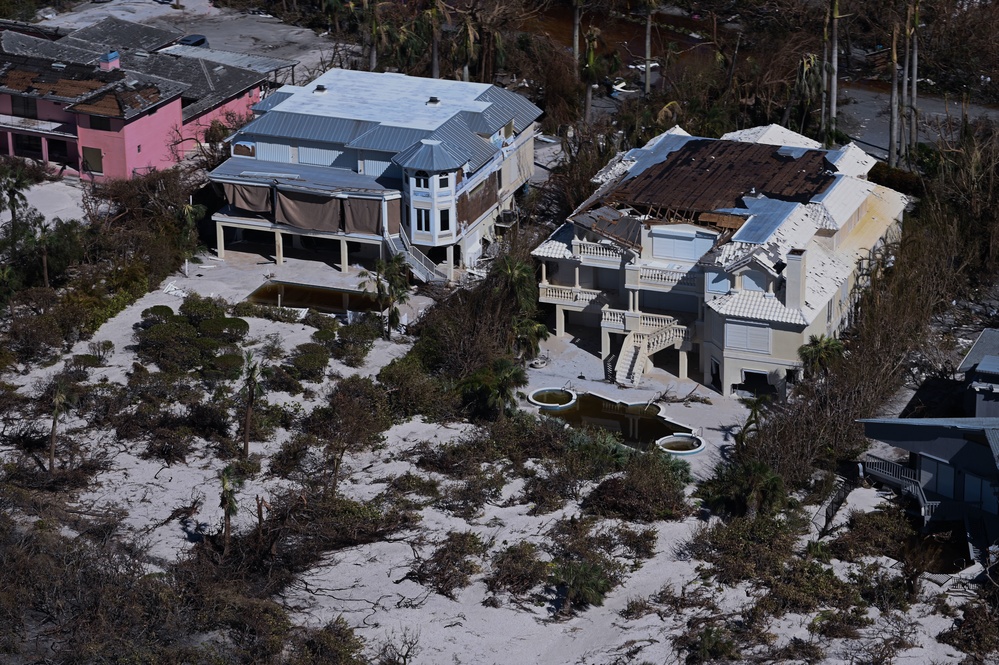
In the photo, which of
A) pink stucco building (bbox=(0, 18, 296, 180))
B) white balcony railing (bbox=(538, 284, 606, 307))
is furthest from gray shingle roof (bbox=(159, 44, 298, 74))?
white balcony railing (bbox=(538, 284, 606, 307))

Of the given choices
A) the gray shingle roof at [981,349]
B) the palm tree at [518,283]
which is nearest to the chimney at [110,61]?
the palm tree at [518,283]

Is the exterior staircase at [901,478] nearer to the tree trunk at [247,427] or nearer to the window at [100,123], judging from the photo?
the tree trunk at [247,427]

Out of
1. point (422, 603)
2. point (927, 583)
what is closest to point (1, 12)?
point (422, 603)

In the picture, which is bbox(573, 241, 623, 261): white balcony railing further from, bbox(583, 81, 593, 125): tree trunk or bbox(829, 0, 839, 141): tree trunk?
bbox(829, 0, 839, 141): tree trunk

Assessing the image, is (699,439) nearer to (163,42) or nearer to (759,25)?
(163,42)

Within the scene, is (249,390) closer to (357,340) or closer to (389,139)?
(357,340)

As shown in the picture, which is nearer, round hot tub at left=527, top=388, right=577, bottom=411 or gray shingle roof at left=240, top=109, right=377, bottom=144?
round hot tub at left=527, top=388, right=577, bottom=411
